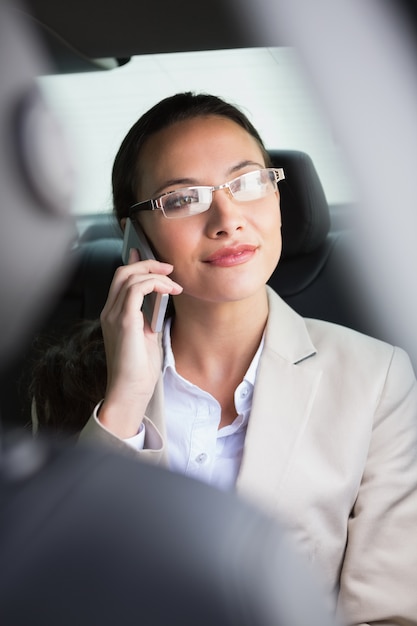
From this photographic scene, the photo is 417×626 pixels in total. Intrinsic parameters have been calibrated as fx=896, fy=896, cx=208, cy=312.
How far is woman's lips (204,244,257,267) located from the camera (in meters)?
1.43

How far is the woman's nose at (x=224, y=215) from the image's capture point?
4.68 feet


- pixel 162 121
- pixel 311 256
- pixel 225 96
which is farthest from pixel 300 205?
pixel 162 121

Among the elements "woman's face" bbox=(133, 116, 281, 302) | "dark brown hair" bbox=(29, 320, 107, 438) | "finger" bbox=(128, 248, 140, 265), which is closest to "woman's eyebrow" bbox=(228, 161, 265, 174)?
"woman's face" bbox=(133, 116, 281, 302)

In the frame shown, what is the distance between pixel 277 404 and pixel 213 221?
0.32 m

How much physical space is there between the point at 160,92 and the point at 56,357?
1.93 ft

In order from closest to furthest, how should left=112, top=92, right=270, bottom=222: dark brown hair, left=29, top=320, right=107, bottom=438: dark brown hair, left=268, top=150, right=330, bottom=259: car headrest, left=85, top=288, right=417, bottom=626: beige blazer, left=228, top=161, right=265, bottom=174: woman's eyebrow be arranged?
left=85, top=288, right=417, bottom=626: beige blazer < left=228, top=161, right=265, bottom=174: woman's eyebrow < left=112, top=92, right=270, bottom=222: dark brown hair < left=29, top=320, right=107, bottom=438: dark brown hair < left=268, top=150, right=330, bottom=259: car headrest

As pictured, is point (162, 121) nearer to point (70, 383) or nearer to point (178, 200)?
point (178, 200)

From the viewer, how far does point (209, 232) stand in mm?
1448

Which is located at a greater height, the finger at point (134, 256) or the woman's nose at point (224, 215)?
the woman's nose at point (224, 215)

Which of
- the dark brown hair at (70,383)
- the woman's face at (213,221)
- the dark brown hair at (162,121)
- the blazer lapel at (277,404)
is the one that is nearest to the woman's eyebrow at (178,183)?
the woman's face at (213,221)

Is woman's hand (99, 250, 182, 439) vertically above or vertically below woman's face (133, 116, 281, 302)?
below

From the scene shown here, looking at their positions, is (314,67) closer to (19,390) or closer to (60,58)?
(60,58)

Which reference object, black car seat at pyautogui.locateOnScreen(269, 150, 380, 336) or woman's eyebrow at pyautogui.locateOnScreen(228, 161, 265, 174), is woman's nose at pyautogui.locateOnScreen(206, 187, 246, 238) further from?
black car seat at pyautogui.locateOnScreen(269, 150, 380, 336)

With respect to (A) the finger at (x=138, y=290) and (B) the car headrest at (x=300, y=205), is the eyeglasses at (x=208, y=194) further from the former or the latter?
(B) the car headrest at (x=300, y=205)
